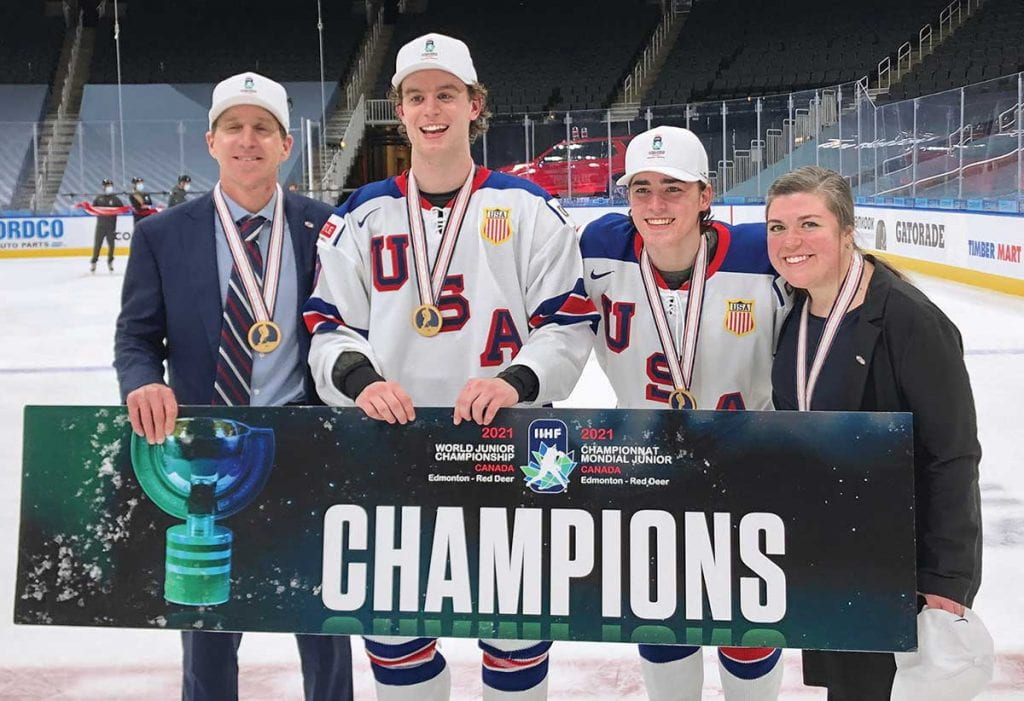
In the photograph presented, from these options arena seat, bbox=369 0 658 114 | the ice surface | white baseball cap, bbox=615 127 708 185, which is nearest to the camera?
white baseball cap, bbox=615 127 708 185

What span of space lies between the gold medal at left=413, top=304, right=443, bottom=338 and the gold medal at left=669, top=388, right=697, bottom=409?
45 centimetres

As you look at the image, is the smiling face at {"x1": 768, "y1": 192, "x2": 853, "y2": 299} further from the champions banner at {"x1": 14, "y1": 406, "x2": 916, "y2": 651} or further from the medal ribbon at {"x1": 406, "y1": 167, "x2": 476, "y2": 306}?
the medal ribbon at {"x1": 406, "y1": 167, "x2": 476, "y2": 306}

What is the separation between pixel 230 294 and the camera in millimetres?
1984

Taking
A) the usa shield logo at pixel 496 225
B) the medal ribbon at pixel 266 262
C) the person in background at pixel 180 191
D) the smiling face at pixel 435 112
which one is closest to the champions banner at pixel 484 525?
the medal ribbon at pixel 266 262

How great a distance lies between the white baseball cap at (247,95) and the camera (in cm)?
198

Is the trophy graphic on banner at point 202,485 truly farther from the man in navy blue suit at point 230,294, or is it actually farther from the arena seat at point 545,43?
the arena seat at point 545,43

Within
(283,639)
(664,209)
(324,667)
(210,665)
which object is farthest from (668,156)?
(283,639)

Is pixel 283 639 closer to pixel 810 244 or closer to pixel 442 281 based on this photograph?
pixel 442 281

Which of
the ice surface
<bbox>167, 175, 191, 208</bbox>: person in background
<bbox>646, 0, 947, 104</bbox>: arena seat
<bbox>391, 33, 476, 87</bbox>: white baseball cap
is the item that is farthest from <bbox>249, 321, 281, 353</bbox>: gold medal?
<bbox>646, 0, 947, 104</bbox>: arena seat

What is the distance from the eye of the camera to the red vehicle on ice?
1527 cm

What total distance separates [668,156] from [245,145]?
0.75 meters

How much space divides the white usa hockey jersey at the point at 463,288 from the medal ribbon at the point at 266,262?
0.09 meters

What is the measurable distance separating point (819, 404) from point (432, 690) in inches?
32.9

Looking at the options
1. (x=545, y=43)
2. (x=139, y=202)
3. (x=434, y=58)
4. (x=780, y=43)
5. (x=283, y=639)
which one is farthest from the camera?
(x=545, y=43)
